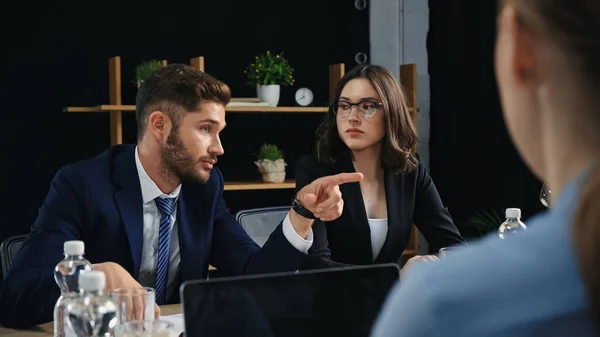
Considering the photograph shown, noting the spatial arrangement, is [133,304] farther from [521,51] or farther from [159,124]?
[521,51]

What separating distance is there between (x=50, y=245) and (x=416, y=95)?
3.60 meters

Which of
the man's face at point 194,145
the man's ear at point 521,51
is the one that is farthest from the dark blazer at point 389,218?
the man's ear at point 521,51

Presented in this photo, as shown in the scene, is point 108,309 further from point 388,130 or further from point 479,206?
point 479,206

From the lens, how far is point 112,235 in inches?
93.8

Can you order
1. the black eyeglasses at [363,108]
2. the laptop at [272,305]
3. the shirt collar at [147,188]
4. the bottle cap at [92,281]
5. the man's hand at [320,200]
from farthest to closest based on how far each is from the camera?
1. the black eyeglasses at [363,108]
2. the shirt collar at [147,188]
3. the man's hand at [320,200]
4. the bottle cap at [92,281]
5. the laptop at [272,305]

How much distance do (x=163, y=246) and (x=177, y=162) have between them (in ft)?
0.88

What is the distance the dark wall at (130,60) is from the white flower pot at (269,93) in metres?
0.30

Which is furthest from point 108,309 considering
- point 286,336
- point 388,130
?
point 388,130

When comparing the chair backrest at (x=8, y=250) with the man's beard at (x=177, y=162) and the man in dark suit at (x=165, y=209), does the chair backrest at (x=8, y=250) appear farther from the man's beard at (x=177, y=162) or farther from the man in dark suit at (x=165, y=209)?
the man's beard at (x=177, y=162)

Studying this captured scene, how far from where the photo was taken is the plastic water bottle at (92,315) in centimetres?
149

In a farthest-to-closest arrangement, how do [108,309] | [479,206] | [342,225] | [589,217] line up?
[479,206], [342,225], [108,309], [589,217]

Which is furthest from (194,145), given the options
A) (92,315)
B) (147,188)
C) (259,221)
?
(92,315)

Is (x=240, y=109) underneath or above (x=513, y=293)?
above

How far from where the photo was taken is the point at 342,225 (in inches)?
118
